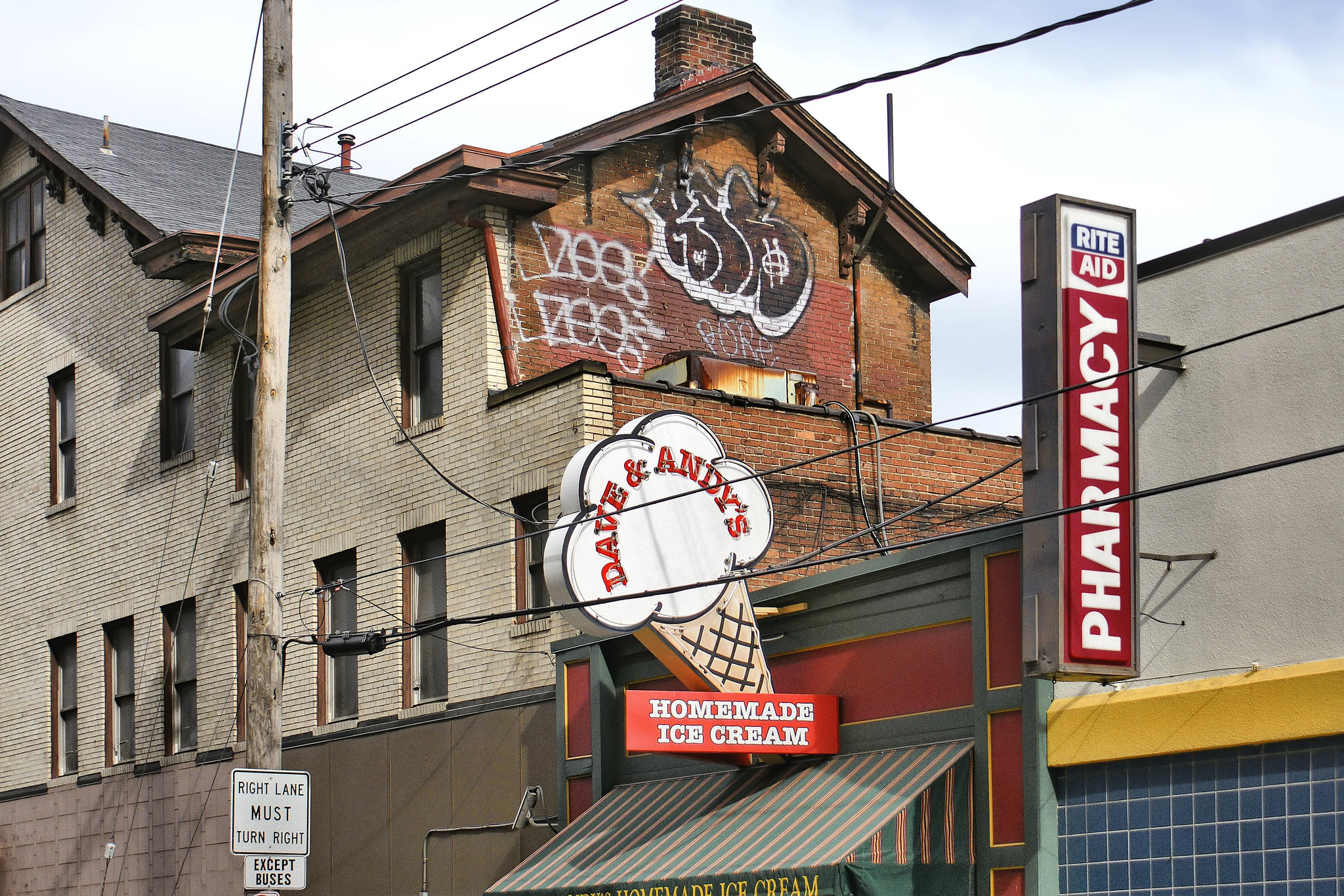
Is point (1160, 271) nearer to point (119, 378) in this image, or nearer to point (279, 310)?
point (279, 310)

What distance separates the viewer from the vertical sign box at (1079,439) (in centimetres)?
1227

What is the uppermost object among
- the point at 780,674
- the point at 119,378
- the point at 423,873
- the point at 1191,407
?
the point at 119,378

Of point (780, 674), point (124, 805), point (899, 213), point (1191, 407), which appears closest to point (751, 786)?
point (780, 674)

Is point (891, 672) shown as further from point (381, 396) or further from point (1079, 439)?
point (381, 396)

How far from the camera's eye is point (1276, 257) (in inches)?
480

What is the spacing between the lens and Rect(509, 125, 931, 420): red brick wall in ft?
66.1

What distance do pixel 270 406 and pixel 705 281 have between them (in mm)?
8012

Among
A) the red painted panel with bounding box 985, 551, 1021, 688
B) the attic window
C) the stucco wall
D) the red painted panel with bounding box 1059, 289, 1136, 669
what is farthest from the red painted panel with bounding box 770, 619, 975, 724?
the attic window

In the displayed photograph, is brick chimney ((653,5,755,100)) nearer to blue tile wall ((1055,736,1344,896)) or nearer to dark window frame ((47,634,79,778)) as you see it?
dark window frame ((47,634,79,778))

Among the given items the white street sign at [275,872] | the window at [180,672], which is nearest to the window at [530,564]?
the white street sign at [275,872]

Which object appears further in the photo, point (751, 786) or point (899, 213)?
point (899, 213)

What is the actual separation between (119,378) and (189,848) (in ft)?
22.5

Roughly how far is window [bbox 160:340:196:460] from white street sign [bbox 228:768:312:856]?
1117cm

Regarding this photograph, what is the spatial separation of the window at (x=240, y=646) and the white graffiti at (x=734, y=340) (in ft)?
21.7
